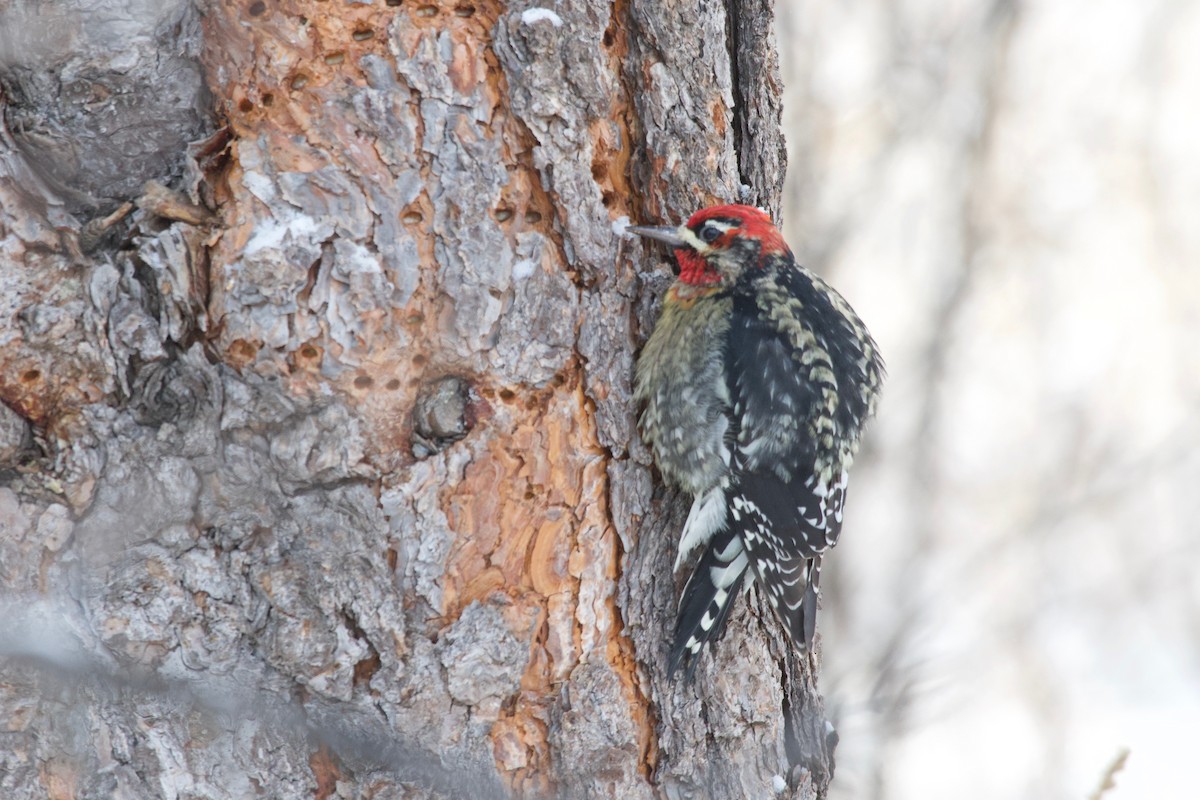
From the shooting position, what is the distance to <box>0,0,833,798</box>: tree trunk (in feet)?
5.99

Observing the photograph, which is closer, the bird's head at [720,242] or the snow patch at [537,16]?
the snow patch at [537,16]

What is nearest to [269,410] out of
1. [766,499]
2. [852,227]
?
[766,499]

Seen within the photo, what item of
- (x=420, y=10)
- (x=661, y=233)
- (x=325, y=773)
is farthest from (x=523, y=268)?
(x=325, y=773)

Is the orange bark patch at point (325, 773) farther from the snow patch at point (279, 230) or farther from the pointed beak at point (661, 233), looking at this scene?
the pointed beak at point (661, 233)

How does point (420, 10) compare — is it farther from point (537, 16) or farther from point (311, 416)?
point (311, 416)

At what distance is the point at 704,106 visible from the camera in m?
2.33

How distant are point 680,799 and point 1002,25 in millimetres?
5115

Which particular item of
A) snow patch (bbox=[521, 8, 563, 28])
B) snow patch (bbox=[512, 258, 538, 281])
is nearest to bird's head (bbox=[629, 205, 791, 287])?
snow patch (bbox=[512, 258, 538, 281])

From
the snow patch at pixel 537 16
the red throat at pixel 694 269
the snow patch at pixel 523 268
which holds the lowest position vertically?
the snow patch at pixel 523 268

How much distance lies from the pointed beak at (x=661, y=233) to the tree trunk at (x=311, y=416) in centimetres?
15

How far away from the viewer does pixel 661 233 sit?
2.32 m

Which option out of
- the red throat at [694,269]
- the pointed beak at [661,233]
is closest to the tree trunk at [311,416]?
the pointed beak at [661,233]

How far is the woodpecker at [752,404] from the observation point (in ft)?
7.76

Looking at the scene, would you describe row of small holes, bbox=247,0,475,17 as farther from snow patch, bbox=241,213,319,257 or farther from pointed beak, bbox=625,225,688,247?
pointed beak, bbox=625,225,688,247
